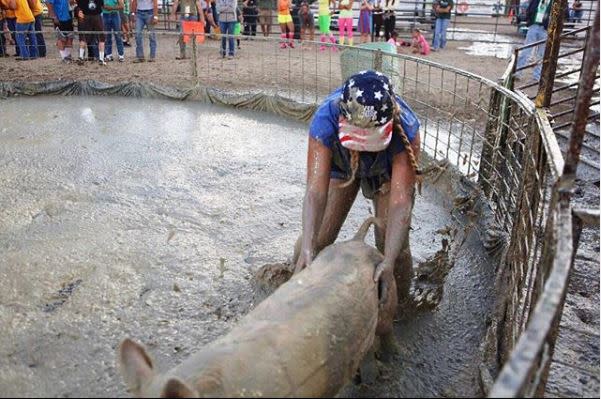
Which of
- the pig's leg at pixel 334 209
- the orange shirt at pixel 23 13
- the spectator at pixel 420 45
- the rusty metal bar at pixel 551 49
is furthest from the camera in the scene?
the spectator at pixel 420 45

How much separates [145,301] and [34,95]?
25.7ft

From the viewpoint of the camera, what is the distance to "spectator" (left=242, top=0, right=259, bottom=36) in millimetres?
17703

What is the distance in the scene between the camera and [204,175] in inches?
273

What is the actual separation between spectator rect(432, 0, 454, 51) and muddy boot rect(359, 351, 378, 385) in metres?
14.4

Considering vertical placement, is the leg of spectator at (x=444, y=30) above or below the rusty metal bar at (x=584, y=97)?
below

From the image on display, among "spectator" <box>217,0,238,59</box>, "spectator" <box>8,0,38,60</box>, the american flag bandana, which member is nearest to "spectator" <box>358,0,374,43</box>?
"spectator" <box>217,0,238,59</box>

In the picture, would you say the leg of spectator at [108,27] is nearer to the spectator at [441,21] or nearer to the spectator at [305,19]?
the spectator at [305,19]

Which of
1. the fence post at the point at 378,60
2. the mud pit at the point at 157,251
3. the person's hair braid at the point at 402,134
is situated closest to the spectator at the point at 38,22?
the mud pit at the point at 157,251

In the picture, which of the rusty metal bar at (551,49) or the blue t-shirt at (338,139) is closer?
the blue t-shirt at (338,139)

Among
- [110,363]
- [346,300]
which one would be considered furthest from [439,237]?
[110,363]

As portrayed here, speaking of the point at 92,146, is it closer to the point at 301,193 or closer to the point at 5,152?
the point at 5,152

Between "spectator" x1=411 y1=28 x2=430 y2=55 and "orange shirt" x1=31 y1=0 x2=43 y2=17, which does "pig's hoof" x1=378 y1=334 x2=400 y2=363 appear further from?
"orange shirt" x1=31 y1=0 x2=43 y2=17

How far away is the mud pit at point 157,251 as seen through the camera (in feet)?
12.1

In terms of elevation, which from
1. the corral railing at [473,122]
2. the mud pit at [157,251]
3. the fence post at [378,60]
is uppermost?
the fence post at [378,60]
